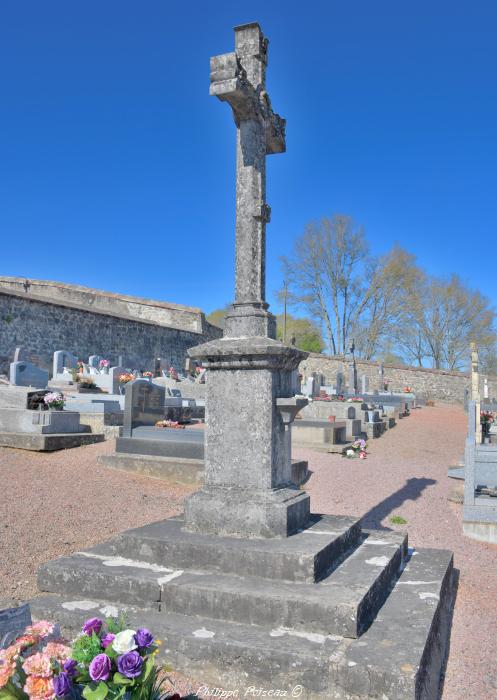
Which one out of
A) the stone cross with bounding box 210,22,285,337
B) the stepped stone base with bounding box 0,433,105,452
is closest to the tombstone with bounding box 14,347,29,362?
the stepped stone base with bounding box 0,433,105,452

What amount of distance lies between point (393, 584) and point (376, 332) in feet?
127

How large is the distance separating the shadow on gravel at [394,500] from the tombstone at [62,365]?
1157 cm

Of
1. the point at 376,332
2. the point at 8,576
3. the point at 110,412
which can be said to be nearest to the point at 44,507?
the point at 8,576

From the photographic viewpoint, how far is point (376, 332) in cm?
4159

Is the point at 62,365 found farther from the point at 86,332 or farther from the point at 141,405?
the point at 141,405

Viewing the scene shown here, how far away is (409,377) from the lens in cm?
3766

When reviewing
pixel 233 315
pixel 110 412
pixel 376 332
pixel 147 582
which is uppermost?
pixel 376 332

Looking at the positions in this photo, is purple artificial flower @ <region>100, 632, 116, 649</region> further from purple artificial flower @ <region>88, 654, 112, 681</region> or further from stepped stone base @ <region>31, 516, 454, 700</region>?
stepped stone base @ <region>31, 516, 454, 700</region>

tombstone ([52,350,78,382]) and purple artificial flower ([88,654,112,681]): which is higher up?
tombstone ([52,350,78,382])

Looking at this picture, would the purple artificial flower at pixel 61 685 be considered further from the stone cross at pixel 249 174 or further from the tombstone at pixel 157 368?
the tombstone at pixel 157 368

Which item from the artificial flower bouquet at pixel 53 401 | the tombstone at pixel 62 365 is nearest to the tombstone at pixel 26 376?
the artificial flower bouquet at pixel 53 401

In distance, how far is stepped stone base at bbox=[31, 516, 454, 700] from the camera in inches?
107

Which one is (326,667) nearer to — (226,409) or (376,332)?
(226,409)

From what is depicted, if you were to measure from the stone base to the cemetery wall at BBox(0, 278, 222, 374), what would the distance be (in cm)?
1719
